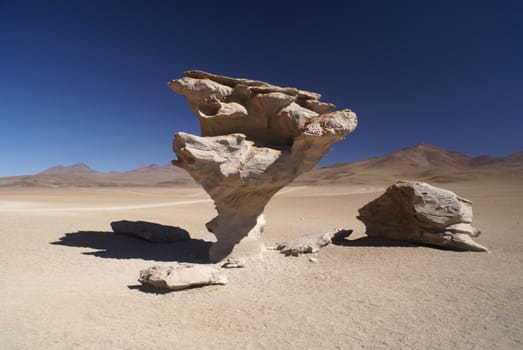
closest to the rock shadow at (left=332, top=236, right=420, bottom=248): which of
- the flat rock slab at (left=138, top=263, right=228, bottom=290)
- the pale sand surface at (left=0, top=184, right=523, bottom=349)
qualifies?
the pale sand surface at (left=0, top=184, right=523, bottom=349)

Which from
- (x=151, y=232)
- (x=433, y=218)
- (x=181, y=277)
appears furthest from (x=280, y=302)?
(x=151, y=232)

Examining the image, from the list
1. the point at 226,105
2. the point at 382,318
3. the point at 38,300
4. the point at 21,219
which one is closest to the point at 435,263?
the point at 382,318

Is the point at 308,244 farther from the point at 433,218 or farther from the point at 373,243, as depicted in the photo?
the point at 433,218

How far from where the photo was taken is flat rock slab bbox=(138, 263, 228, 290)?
691 cm

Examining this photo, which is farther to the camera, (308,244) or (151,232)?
(151,232)

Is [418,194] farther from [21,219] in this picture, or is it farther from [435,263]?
[21,219]

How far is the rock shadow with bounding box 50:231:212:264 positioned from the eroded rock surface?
654 cm

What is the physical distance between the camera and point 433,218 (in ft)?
33.7

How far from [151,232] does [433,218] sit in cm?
971

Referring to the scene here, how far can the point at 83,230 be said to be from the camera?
14188 mm

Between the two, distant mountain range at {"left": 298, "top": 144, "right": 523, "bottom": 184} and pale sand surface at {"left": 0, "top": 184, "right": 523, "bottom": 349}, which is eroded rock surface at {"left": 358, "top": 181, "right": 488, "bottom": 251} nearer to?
pale sand surface at {"left": 0, "top": 184, "right": 523, "bottom": 349}

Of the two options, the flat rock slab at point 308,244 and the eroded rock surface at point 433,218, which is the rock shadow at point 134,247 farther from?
the eroded rock surface at point 433,218

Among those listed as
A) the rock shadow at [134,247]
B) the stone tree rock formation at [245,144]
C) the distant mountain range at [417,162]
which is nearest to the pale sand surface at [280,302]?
the rock shadow at [134,247]

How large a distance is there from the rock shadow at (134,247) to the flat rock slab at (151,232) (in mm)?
177
